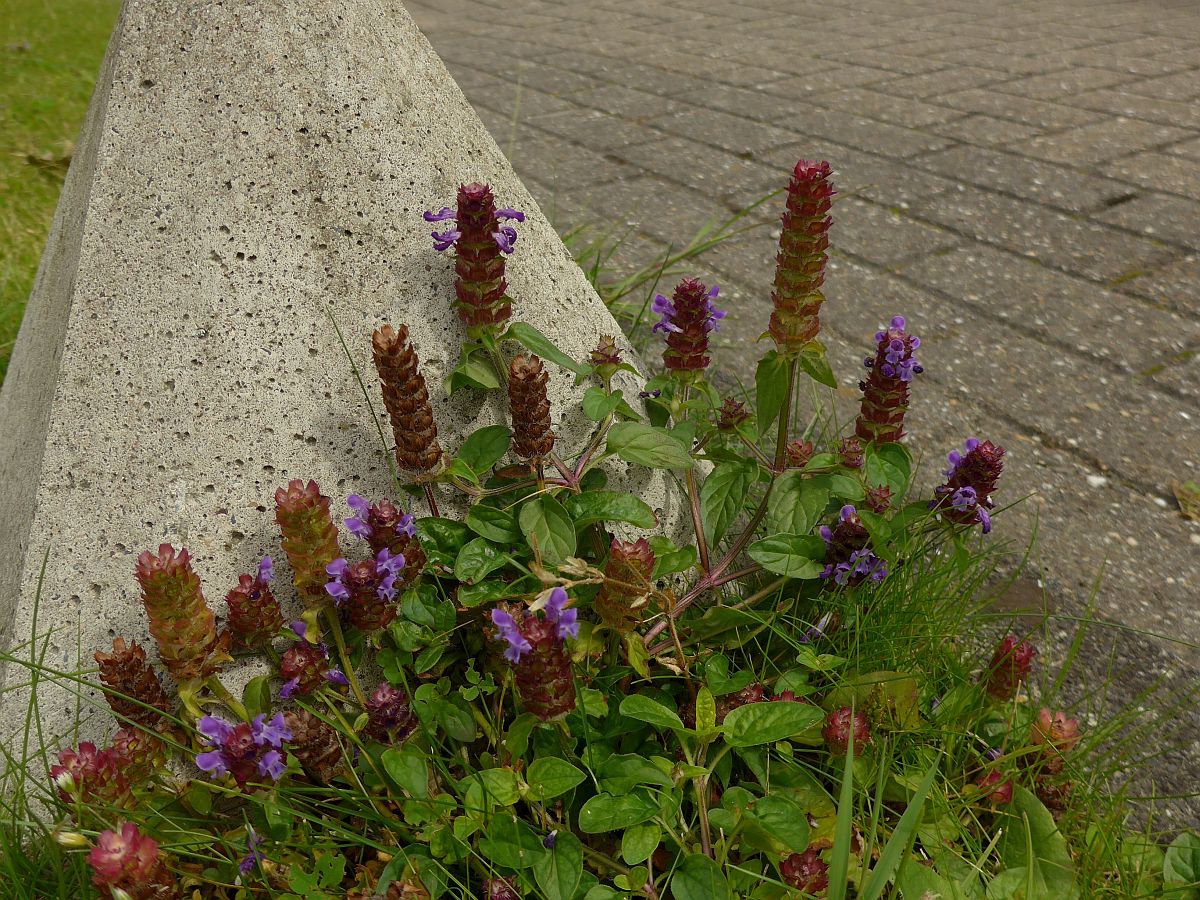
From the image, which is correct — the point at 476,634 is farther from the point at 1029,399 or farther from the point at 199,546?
the point at 1029,399

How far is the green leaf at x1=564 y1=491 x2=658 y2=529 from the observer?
1674 mm

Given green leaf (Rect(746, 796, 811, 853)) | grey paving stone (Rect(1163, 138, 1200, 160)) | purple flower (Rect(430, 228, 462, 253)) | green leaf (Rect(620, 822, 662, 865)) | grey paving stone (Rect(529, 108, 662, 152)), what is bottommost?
green leaf (Rect(620, 822, 662, 865))

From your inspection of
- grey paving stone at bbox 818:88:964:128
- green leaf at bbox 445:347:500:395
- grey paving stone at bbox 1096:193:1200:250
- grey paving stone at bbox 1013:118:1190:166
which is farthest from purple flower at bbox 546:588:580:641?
grey paving stone at bbox 818:88:964:128

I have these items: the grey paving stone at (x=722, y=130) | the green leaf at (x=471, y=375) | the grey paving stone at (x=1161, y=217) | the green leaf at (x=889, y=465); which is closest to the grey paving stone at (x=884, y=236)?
the grey paving stone at (x=1161, y=217)

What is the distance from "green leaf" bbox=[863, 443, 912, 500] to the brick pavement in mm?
641

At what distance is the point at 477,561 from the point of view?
1.65 meters

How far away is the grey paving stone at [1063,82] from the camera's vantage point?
5379mm

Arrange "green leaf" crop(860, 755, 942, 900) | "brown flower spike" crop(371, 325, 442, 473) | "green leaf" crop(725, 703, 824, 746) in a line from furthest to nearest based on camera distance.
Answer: "brown flower spike" crop(371, 325, 442, 473) < "green leaf" crop(725, 703, 824, 746) < "green leaf" crop(860, 755, 942, 900)

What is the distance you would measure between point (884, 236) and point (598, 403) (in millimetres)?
2457

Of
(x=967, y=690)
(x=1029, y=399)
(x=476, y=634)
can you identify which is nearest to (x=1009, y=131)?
(x=1029, y=399)

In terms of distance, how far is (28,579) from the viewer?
5.26ft

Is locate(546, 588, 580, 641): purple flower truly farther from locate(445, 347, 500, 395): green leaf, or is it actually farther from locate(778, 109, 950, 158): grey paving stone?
locate(778, 109, 950, 158): grey paving stone

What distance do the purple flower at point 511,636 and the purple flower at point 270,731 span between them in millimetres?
360

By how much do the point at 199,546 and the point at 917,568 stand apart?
142 centimetres
